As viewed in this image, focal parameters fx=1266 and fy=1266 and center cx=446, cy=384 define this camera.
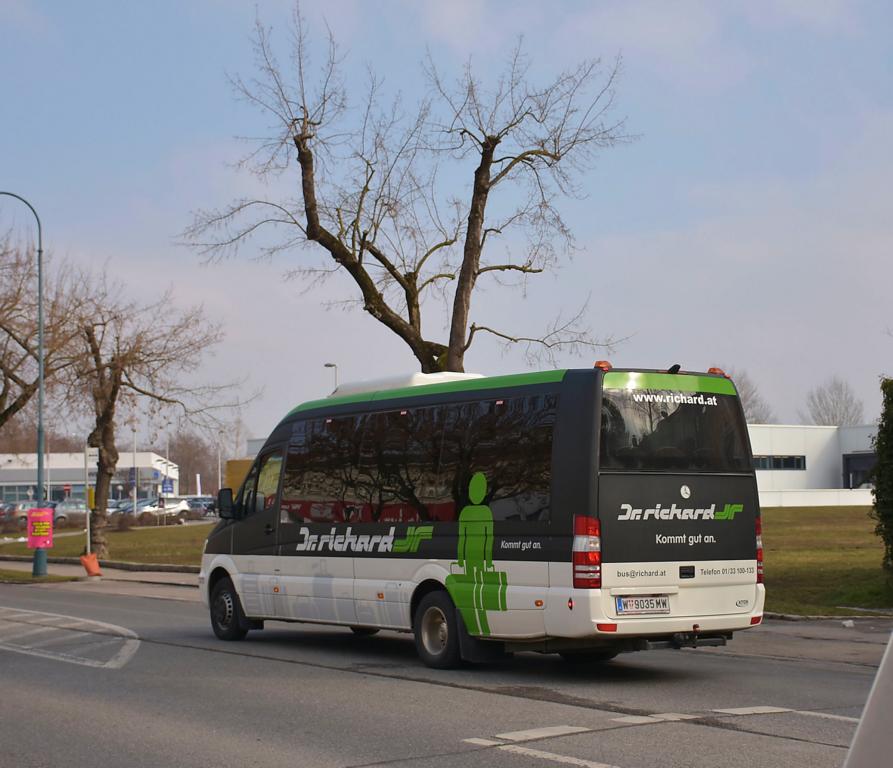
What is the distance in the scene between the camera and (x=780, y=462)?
80.7 m

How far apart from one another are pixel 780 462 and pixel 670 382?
71.9m

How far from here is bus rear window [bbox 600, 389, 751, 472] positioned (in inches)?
441

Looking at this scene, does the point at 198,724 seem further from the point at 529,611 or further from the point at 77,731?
the point at 529,611

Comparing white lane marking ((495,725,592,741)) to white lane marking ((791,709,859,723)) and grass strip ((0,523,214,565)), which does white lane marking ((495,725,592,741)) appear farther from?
grass strip ((0,523,214,565))

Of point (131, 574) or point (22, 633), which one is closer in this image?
point (22, 633)

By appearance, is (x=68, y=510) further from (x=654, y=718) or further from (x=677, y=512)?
(x=654, y=718)

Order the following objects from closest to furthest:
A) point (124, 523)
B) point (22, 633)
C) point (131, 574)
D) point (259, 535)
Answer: point (259, 535), point (22, 633), point (131, 574), point (124, 523)

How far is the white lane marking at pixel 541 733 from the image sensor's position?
8.02 meters

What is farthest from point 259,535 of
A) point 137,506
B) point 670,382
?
point 137,506

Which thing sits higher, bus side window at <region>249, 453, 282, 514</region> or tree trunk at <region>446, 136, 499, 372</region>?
tree trunk at <region>446, 136, 499, 372</region>

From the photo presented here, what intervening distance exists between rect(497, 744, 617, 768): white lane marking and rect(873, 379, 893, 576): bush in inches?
443

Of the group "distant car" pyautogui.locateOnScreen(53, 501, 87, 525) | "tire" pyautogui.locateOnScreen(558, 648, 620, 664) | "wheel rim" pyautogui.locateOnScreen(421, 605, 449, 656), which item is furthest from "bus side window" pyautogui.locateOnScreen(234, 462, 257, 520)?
"distant car" pyautogui.locateOnScreen(53, 501, 87, 525)

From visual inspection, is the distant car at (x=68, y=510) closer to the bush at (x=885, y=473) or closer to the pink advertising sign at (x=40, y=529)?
the pink advertising sign at (x=40, y=529)

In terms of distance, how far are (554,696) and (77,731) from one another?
12.2 ft
